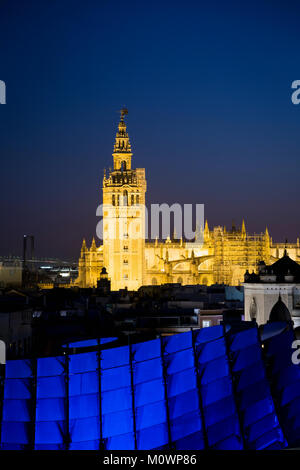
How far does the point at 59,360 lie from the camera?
1344cm

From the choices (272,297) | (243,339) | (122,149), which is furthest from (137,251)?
(243,339)

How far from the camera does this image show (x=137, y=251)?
85.7m

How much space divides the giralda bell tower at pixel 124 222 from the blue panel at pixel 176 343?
69554 millimetres

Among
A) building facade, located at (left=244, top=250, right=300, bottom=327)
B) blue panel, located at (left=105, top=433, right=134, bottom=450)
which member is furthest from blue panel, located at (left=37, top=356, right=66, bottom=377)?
building facade, located at (left=244, top=250, right=300, bottom=327)

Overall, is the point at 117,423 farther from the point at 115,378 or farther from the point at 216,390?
the point at 216,390

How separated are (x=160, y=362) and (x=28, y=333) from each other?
11804 millimetres

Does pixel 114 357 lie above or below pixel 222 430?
above

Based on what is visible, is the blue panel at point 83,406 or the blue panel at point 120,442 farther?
the blue panel at point 120,442

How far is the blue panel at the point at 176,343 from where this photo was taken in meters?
14.2

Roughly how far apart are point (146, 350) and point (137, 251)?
71.7 m

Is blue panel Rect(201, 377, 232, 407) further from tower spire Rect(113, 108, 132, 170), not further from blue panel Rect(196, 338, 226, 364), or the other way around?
tower spire Rect(113, 108, 132, 170)

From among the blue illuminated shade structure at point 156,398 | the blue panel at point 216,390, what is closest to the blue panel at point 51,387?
the blue illuminated shade structure at point 156,398

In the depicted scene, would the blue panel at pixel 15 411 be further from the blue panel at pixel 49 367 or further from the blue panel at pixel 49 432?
the blue panel at pixel 49 367
